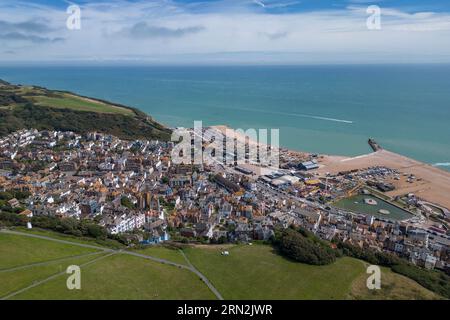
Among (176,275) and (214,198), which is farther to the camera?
(214,198)

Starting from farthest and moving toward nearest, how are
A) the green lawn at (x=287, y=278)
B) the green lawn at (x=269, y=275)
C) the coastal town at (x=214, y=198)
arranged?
1. the coastal town at (x=214, y=198)
2. the green lawn at (x=269, y=275)
3. the green lawn at (x=287, y=278)

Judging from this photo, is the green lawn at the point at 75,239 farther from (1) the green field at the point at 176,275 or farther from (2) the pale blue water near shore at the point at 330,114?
(2) the pale blue water near shore at the point at 330,114

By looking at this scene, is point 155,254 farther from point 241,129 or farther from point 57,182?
point 241,129

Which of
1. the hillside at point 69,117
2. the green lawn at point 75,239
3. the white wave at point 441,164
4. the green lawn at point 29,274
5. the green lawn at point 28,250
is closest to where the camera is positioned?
the green lawn at point 29,274

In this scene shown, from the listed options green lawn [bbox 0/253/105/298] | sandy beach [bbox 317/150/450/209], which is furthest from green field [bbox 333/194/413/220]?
green lawn [bbox 0/253/105/298]

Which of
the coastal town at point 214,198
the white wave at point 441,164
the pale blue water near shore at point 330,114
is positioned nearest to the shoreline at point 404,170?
the coastal town at point 214,198

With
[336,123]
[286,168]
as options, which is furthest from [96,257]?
[336,123]

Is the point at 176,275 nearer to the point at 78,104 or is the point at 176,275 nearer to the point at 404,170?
the point at 404,170

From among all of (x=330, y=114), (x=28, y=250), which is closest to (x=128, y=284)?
(x=28, y=250)
